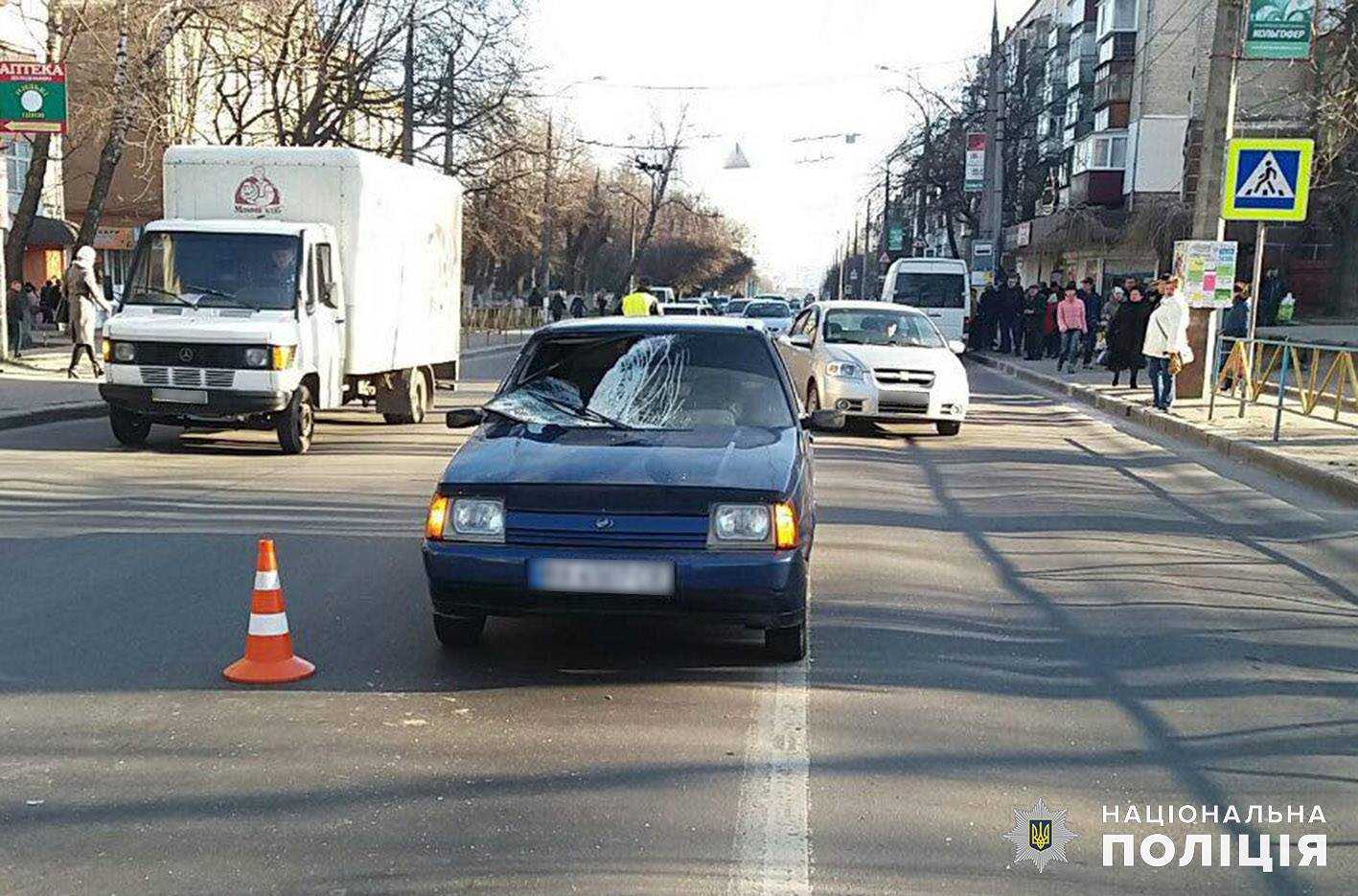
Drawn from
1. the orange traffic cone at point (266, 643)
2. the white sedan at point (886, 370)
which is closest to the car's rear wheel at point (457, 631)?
the orange traffic cone at point (266, 643)

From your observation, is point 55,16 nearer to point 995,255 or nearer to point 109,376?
point 109,376

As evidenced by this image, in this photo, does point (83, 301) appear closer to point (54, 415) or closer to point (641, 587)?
point (54, 415)

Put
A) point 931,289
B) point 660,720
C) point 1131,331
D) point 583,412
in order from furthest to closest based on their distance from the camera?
point 931,289
point 1131,331
point 583,412
point 660,720

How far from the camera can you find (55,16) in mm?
25719

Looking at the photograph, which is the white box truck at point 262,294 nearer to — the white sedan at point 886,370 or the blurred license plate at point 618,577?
the white sedan at point 886,370

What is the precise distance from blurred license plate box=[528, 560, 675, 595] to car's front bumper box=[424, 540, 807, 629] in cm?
2

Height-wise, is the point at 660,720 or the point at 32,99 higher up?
the point at 32,99

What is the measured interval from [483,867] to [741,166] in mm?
43684

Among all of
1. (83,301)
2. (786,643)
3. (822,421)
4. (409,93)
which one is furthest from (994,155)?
(786,643)

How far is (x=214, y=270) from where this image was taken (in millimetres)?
14484

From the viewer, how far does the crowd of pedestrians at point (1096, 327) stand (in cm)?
1981

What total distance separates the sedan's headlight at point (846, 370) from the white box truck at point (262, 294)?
5393 millimetres

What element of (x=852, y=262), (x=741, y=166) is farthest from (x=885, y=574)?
(x=852, y=262)

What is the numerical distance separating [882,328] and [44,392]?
11.4 m
